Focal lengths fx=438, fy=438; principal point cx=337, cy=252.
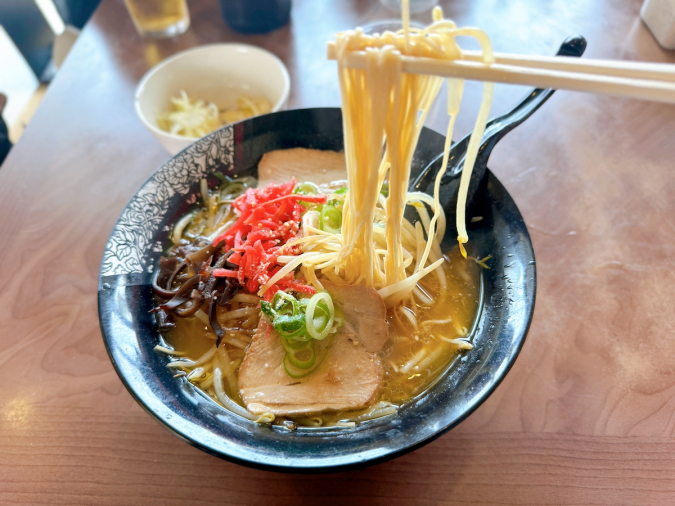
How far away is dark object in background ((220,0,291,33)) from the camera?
2212mm

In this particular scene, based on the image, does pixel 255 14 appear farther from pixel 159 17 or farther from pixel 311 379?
pixel 311 379

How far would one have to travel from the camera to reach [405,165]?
966mm

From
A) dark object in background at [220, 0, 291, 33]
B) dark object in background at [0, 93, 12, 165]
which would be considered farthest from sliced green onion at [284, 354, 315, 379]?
dark object in background at [0, 93, 12, 165]

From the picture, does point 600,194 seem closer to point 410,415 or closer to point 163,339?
point 410,415

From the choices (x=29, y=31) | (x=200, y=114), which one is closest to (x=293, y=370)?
(x=200, y=114)

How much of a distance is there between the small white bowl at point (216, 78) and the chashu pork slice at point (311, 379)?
103cm

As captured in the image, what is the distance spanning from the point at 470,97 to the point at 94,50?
2015 millimetres

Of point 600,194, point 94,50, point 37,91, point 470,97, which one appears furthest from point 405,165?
point 37,91

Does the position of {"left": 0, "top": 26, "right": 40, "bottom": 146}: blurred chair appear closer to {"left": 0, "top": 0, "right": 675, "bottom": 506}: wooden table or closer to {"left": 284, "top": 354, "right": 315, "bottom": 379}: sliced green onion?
{"left": 0, "top": 0, "right": 675, "bottom": 506}: wooden table

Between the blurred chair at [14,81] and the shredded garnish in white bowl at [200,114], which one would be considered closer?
the shredded garnish in white bowl at [200,114]

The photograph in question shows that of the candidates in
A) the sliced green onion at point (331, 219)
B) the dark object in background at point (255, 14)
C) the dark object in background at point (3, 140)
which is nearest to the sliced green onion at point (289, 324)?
the sliced green onion at point (331, 219)

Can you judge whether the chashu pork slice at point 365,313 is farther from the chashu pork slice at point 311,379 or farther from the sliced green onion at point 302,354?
the sliced green onion at point 302,354

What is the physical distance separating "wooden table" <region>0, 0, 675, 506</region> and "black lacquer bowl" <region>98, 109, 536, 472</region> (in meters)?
0.19

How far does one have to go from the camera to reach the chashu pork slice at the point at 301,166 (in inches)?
61.7
